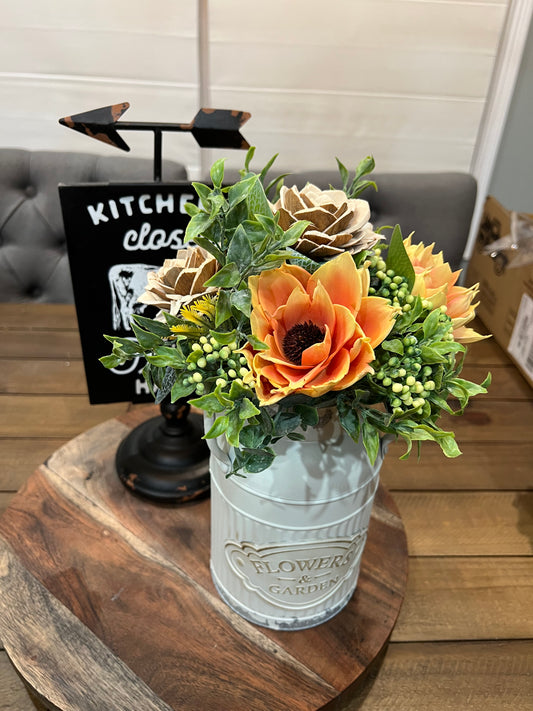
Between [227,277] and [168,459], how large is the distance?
497 mm

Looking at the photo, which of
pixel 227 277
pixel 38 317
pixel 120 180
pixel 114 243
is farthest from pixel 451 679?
pixel 120 180

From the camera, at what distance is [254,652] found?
64 centimetres

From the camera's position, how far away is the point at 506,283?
125 cm

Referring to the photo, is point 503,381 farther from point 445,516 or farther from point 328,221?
point 328,221

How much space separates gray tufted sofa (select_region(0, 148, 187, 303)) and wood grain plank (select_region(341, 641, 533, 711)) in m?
1.13

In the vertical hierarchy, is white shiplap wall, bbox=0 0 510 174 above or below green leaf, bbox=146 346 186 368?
above

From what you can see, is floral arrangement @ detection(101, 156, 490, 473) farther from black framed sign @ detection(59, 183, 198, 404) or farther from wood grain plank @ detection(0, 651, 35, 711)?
wood grain plank @ detection(0, 651, 35, 711)

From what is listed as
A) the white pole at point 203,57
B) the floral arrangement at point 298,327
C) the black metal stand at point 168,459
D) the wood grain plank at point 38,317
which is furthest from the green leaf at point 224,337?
the white pole at point 203,57

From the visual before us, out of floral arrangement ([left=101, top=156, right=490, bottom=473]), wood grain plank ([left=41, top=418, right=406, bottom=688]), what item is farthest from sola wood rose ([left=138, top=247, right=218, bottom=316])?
wood grain plank ([left=41, top=418, right=406, bottom=688])

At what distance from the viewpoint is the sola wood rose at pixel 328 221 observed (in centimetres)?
46

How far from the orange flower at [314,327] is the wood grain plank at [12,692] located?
514 mm

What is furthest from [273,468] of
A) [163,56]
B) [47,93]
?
[47,93]

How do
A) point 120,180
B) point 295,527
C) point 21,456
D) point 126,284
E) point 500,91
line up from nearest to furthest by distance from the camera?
point 295,527, point 126,284, point 21,456, point 120,180, point 500,91

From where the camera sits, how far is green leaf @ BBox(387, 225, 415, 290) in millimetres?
483
